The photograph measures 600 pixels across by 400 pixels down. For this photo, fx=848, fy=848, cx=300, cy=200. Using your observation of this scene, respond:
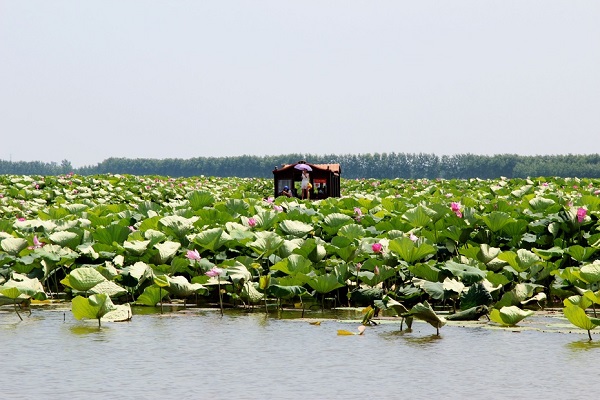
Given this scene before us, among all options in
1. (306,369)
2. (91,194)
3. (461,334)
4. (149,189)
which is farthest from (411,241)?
(149,189)

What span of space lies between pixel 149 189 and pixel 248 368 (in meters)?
21.6

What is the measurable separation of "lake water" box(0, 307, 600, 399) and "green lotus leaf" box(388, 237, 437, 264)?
0.99 m

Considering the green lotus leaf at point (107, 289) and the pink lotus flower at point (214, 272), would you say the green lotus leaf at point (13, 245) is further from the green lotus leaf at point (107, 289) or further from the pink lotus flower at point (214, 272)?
the pink lotus flower at point (214, 272)

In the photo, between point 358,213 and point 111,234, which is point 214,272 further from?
point 358,213

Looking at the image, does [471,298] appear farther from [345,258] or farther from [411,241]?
[345,258]

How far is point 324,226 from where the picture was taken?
9.94m

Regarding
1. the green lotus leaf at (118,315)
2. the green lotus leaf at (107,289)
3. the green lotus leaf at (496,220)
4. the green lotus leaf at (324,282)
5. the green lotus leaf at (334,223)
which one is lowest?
the green lotus leaf at (118,315)

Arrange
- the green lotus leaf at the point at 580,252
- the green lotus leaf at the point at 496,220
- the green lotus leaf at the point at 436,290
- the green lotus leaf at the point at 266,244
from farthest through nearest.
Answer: the green lotus leaf at the point at 496,220
the green lotus leaf at the point at 266,244
the green lotus leaf at the point at 580,252
the green lotus leaf at the point at 436,290

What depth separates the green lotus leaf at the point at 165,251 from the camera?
8.71 meters

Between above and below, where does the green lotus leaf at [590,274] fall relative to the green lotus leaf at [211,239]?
below

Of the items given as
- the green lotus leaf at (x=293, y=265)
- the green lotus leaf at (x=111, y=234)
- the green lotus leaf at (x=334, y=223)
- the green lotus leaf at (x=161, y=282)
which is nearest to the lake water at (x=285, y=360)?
the green lotus leaf at (x=161, y=282)

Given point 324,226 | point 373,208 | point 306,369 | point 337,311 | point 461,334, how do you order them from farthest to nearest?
point 373,208 → point 324,226 → point 337,311 → point 461,334 → point 306,369

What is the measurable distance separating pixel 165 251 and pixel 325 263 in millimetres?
1653

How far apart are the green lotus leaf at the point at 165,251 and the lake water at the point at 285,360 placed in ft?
4.52
